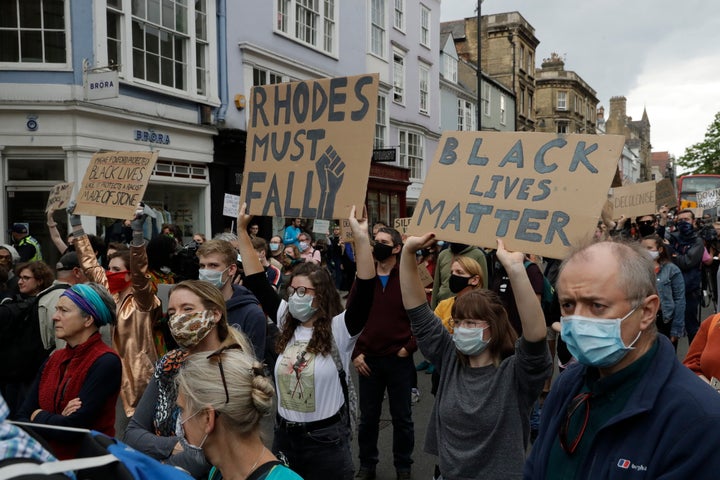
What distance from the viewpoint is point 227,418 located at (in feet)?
7.41

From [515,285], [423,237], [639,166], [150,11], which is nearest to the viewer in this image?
[515,285]

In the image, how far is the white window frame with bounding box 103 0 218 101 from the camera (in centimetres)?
1346

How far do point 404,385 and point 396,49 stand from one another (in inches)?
876

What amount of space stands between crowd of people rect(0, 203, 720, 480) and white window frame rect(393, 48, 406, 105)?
20770mm

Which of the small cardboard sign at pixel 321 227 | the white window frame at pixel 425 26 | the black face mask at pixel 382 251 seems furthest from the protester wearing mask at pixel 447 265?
the white window frame at pixel 425 26

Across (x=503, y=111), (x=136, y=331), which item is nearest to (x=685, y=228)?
(x=136, y=331)

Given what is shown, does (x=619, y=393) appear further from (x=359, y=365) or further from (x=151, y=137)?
(x=151, y=137)

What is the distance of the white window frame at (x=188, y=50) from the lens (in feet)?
44.2

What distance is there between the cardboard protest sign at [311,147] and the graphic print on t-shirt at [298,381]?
0.86 m

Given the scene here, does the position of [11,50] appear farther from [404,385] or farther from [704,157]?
[704,157]

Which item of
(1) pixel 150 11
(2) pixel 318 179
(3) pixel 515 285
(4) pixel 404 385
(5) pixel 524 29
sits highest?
(5) pixel 524 29

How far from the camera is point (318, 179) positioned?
413 centimetres

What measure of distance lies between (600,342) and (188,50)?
15040mm

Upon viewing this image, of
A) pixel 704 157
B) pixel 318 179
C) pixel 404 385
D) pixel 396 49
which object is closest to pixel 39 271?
pixel 318 179
